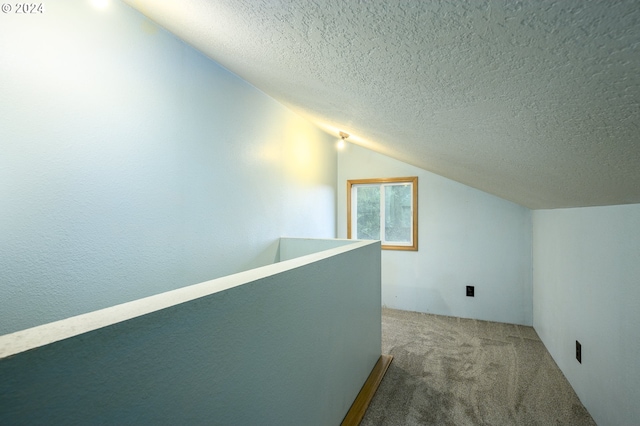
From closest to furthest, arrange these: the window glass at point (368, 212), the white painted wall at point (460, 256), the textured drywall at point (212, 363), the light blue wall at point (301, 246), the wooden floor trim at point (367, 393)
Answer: the textured drywall at point (212, 363)
the wooden floor trim at point (367, 393)
the light blue wall at point (301, 246)
the white painted wall at point (460, 256)
the window glass at point (368, 212)

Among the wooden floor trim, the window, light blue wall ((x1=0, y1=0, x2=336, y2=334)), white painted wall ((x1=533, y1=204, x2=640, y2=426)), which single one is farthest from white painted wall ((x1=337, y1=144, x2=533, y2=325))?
light blue wall ((x1=0, y1=0, x2=336, y2=334))

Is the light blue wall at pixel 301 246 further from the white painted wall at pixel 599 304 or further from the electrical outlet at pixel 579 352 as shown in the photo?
the electrical outlet at pixel 579 352

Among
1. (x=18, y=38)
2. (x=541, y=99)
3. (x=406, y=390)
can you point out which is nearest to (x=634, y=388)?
(x=406, y=390)

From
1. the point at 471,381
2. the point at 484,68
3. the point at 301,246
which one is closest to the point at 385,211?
the point at 301,246

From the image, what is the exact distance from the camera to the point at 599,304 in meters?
1.62

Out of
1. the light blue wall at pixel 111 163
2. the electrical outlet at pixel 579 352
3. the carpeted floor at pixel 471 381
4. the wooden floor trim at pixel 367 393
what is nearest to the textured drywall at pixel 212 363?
the wooden floor trim at pixel 367 393

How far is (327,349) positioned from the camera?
141 centimetres

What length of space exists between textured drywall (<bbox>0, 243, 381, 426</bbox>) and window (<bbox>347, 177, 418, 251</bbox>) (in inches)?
91.2

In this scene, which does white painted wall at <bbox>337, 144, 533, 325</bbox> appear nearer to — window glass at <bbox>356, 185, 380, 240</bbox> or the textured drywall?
window glass at <bbox>356, 185, 380, 240</bbox>

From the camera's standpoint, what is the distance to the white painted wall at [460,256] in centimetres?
323

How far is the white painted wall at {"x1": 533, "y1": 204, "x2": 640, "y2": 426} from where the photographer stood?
4.39 feet

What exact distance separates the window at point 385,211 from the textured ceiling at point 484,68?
2.14 metres

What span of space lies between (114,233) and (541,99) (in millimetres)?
1819

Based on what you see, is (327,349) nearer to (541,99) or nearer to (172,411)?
(172,411)
